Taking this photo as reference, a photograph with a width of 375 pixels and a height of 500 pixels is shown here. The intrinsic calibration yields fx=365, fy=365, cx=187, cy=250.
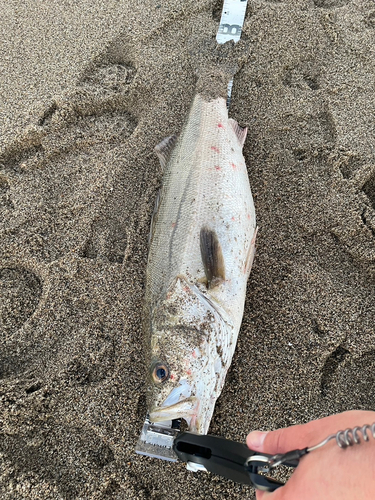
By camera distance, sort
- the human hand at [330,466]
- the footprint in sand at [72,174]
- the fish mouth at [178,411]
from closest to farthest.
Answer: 1. the human hand at [330,466]
2. the fish mouth at [178,411]
3. the footprint in sand at [72,174]

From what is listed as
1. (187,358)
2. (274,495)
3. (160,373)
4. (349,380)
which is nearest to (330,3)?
(349,380)

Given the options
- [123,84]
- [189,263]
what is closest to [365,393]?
[189,263]

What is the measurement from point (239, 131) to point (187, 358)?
7.65 ft

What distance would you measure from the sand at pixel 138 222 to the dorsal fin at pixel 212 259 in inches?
21.5

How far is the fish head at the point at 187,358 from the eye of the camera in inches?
92.5

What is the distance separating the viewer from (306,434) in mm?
1556

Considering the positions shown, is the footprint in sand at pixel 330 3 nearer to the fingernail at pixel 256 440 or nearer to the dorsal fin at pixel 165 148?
the dorsal fin at pixel 165 148

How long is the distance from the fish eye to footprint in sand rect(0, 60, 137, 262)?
1255 millimetres

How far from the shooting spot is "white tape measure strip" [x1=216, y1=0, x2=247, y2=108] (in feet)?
13.8

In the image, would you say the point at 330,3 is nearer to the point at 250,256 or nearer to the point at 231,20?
the point at 231,20

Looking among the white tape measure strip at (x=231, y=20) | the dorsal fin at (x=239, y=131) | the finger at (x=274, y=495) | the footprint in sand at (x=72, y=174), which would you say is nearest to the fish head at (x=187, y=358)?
the finger at (x=274, y=495)

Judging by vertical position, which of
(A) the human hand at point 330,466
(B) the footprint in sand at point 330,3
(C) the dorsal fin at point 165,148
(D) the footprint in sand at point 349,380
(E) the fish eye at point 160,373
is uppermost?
(B) the footprint in sand at point 330,3

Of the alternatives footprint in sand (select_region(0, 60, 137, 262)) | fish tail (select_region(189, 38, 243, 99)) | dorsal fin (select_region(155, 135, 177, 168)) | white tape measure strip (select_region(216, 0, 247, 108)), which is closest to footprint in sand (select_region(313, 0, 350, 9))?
white tape measure strip (select_region(216, 0, 247, 108))

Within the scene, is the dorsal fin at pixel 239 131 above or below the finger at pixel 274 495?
above
